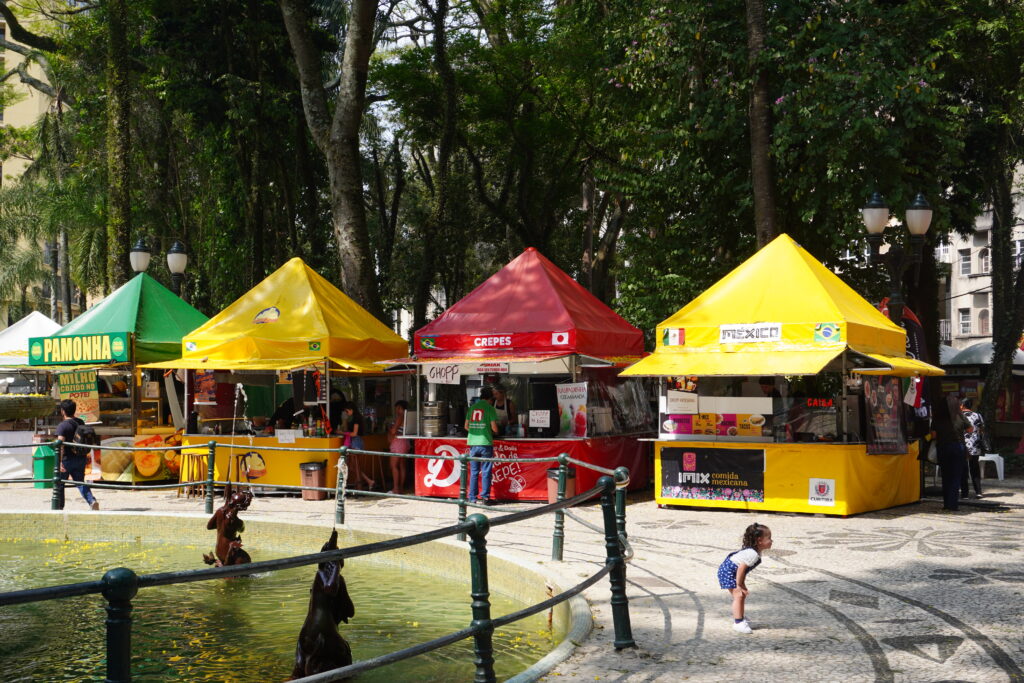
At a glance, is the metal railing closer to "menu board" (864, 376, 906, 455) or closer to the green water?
the green water

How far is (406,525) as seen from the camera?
14281mm

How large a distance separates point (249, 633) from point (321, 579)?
8.66 ft

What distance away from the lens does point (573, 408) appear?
17828 mm

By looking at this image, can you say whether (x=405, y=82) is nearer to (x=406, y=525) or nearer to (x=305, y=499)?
(x=305, y=499)

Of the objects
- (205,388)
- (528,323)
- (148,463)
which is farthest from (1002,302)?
(148,463)

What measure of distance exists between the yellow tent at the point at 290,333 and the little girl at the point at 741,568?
1230 cm

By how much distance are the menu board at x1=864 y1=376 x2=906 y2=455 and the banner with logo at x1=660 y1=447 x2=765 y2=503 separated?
1.73m

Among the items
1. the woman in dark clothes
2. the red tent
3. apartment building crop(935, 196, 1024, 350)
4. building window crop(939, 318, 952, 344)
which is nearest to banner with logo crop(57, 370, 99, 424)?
the red tent

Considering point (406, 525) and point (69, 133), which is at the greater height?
point (69, 133)

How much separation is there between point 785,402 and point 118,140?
18252 millimetres

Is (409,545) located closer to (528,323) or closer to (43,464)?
(528,323)

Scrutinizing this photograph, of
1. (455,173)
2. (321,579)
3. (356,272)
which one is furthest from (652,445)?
(455,173)

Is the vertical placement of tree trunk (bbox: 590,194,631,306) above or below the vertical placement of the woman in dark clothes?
above

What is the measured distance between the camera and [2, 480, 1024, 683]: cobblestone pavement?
6891mm
